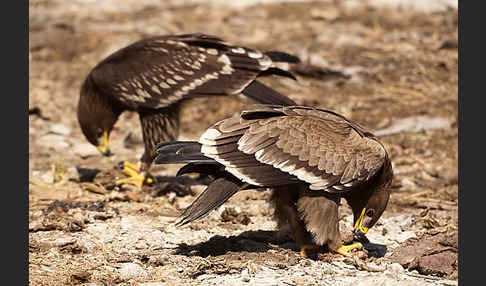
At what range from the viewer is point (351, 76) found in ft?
36.7

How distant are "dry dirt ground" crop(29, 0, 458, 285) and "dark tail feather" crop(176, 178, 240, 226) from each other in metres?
0.39

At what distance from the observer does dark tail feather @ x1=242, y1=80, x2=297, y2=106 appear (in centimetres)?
770

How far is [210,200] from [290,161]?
0.67 m

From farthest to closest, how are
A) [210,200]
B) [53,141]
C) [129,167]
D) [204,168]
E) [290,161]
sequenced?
[53,141] < [129,167] < [204,168] < [290,161] < [210,200]

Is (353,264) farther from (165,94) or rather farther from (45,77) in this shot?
(45,77)

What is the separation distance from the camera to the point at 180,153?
17.3ft

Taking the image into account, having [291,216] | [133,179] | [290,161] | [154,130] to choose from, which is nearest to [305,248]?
[291,216]

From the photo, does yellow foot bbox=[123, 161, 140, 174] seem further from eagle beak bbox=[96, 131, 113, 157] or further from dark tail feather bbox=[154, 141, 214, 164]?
dark tail feather bbox=[154, 141, 214, 164]

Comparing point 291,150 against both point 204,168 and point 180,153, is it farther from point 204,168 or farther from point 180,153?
point 180,153

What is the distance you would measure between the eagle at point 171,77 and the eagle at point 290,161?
2.24 m

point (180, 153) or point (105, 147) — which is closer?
point (180, 153)

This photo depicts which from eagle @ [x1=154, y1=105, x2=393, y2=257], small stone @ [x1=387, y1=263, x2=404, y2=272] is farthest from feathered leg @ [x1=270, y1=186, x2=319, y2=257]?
small stone @ [x1=387, y1=263, x2=404, y2=272]

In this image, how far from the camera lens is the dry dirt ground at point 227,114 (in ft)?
17.8

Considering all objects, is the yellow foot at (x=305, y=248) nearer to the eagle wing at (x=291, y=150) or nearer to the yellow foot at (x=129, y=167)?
the eagle wing at (x=291, y=150)
